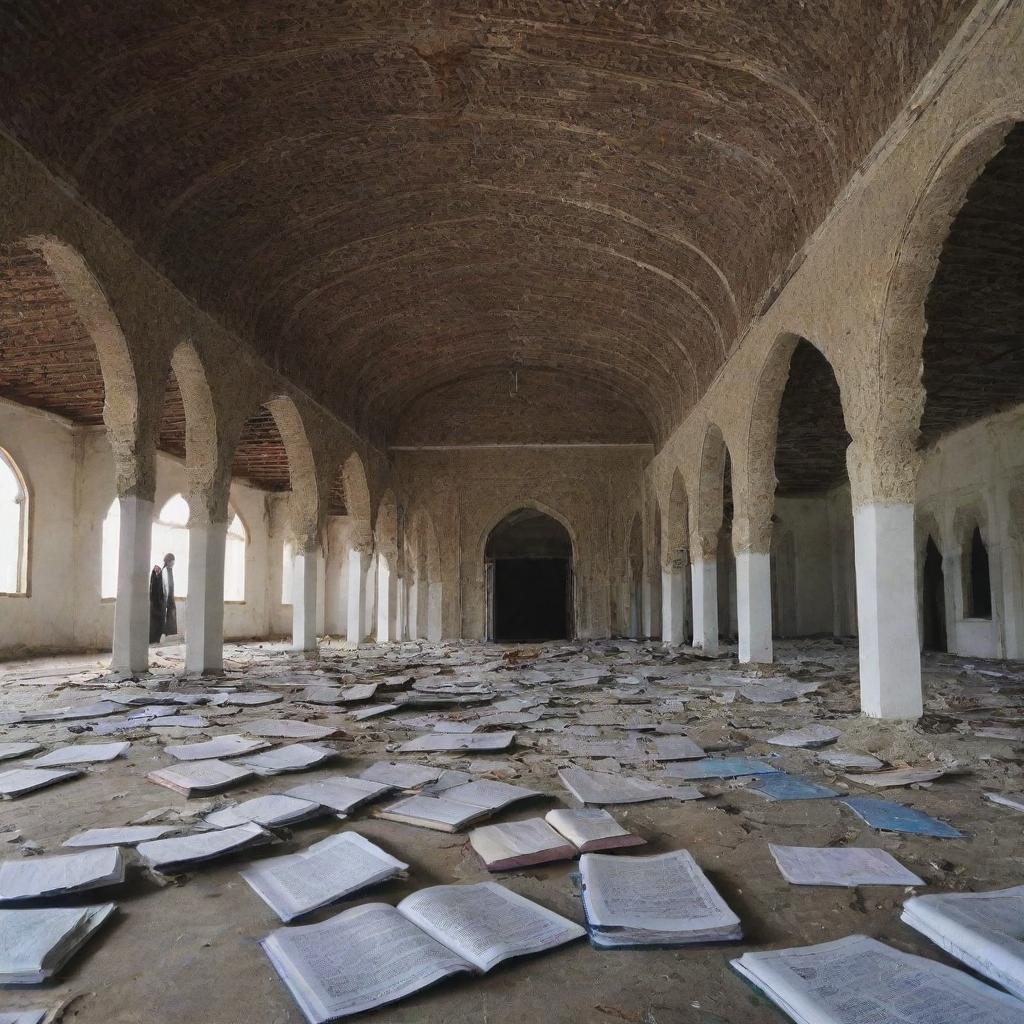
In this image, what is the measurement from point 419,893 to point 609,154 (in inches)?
371

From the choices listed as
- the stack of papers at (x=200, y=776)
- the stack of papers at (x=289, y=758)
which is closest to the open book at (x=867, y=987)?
the stack of papers at (x=200, y=776)

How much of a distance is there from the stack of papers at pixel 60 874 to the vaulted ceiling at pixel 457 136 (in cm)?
687

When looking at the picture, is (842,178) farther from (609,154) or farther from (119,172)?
(119,172)

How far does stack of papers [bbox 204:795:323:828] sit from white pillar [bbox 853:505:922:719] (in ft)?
17.4

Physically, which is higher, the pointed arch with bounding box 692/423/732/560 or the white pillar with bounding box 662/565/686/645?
the pointed arch with bounding box 692/423/732/560

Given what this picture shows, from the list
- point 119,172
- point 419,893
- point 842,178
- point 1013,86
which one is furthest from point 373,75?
point 419,893

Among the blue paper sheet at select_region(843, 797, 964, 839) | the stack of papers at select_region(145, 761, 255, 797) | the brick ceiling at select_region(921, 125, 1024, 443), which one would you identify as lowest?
the blue paper sheet at select_region(843, 797, 964, 839)

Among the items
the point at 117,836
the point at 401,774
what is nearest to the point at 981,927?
the point at 401,774

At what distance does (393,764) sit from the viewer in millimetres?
5242

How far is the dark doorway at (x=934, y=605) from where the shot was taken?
66.7 ft

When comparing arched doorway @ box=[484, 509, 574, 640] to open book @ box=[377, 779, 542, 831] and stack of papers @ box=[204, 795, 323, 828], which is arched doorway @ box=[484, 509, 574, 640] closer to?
open book @ box=[377, 779, 542, 831]

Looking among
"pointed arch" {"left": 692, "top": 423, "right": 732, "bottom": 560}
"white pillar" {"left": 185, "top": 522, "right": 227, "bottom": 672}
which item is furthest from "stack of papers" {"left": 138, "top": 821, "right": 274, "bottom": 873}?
"pointed arch" {"left": 692, "top": 423, "right": 732, "bottom": 560}

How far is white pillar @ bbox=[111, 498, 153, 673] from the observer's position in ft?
34.4

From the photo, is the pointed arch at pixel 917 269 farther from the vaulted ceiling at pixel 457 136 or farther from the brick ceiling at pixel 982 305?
the brick ceiling at pixel 982 305
